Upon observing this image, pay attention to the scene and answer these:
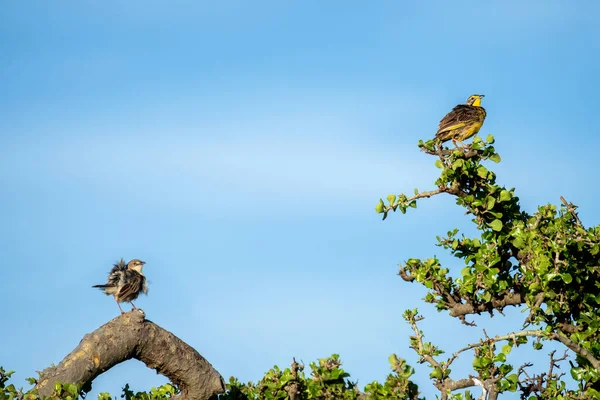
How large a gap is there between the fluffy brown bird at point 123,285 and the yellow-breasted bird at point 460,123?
6.86 metres

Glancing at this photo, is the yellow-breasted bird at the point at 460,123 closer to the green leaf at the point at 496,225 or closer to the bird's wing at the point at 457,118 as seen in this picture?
the bird's wing at the point at 457,118

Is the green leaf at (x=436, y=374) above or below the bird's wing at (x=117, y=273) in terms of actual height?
below

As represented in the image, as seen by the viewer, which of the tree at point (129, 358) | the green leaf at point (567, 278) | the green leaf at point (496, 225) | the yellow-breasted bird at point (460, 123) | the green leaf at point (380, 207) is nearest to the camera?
the tree at point (129, 358)

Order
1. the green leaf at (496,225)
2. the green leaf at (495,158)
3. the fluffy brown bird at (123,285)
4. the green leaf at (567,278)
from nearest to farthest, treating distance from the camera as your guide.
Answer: the green leaf at (567,278)
the green leaf at (496,225)
the green leaf at (495,158)
the fluffy brown bird at (123,285)

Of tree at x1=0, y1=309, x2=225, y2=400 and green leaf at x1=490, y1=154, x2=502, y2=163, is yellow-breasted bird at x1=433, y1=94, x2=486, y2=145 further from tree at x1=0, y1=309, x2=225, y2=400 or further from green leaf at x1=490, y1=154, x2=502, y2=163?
tree at x1=0, y1=309, x2=225, y2=400

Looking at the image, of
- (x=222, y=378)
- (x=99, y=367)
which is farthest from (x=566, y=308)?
(x=99, y=367)

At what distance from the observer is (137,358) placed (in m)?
9.41

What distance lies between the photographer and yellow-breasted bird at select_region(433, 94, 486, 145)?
52.5 ft

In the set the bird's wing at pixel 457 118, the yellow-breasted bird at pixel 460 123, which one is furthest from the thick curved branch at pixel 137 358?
the bird's wing at pixel 457 118

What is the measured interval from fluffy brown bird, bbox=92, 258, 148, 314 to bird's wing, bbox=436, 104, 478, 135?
705 cm

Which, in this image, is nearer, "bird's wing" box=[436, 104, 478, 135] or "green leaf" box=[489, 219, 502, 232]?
"green leaf" box=[489, 219, 502, 232]

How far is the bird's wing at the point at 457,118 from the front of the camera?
16.0 meters

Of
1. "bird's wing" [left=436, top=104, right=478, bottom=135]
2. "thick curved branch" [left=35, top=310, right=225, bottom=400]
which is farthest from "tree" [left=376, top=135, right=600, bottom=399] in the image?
"bird's wing" [left=436, top=104, right=478, bottom=135]

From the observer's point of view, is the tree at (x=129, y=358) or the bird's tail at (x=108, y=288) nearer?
the tree at (x=129, y=358)
